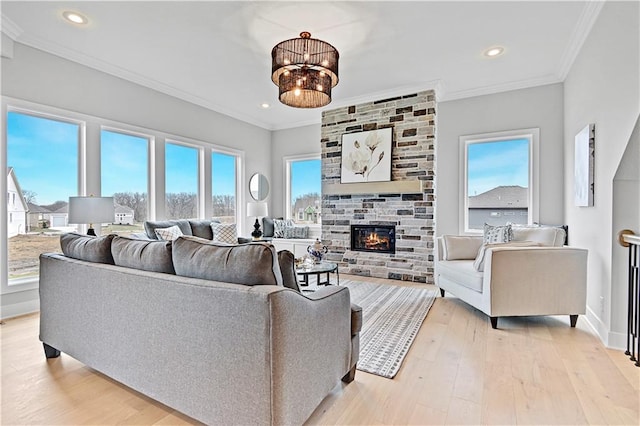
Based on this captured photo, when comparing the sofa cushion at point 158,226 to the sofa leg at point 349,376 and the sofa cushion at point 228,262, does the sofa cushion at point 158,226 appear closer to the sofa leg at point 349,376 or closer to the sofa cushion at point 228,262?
the sofa cushion at point 228,262

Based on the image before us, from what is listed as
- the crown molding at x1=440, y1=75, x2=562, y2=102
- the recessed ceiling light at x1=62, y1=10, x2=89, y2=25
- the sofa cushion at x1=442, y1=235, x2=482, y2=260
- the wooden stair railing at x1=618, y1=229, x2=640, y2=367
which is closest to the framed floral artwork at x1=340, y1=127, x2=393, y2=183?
the crown molding at x1=440, y1=75, x2=562, y2=102

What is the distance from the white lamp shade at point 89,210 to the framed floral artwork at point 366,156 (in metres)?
3.37

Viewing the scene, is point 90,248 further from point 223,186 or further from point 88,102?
point 223,186

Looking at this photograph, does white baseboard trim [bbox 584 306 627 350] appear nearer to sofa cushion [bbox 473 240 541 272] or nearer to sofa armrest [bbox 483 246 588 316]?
sofa armrest [bbox 483 246 588 316]

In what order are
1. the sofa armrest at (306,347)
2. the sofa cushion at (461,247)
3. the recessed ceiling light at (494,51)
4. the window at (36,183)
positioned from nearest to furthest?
the sofa armrest at (306,347) < the window at (36,183) < the recessed ceiling light at (494,51) < the sofa cushion at (461,247)

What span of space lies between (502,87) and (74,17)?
5204mm

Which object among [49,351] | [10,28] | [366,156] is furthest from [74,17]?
[366,156]

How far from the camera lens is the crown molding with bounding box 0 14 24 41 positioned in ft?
9.77

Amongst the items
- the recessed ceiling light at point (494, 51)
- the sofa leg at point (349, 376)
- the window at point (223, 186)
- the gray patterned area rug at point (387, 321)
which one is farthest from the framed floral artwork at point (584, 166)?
the window at point (223, 186)

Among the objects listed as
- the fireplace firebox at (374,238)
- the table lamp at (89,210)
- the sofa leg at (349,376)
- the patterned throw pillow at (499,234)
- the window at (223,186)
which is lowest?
the sofa leg at (349,376)

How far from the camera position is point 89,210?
3.20 metres

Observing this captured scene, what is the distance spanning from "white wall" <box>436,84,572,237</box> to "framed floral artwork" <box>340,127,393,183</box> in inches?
33.8

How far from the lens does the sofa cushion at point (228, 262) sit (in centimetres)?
143

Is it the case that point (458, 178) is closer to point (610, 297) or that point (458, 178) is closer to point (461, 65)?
point (461, 65)
